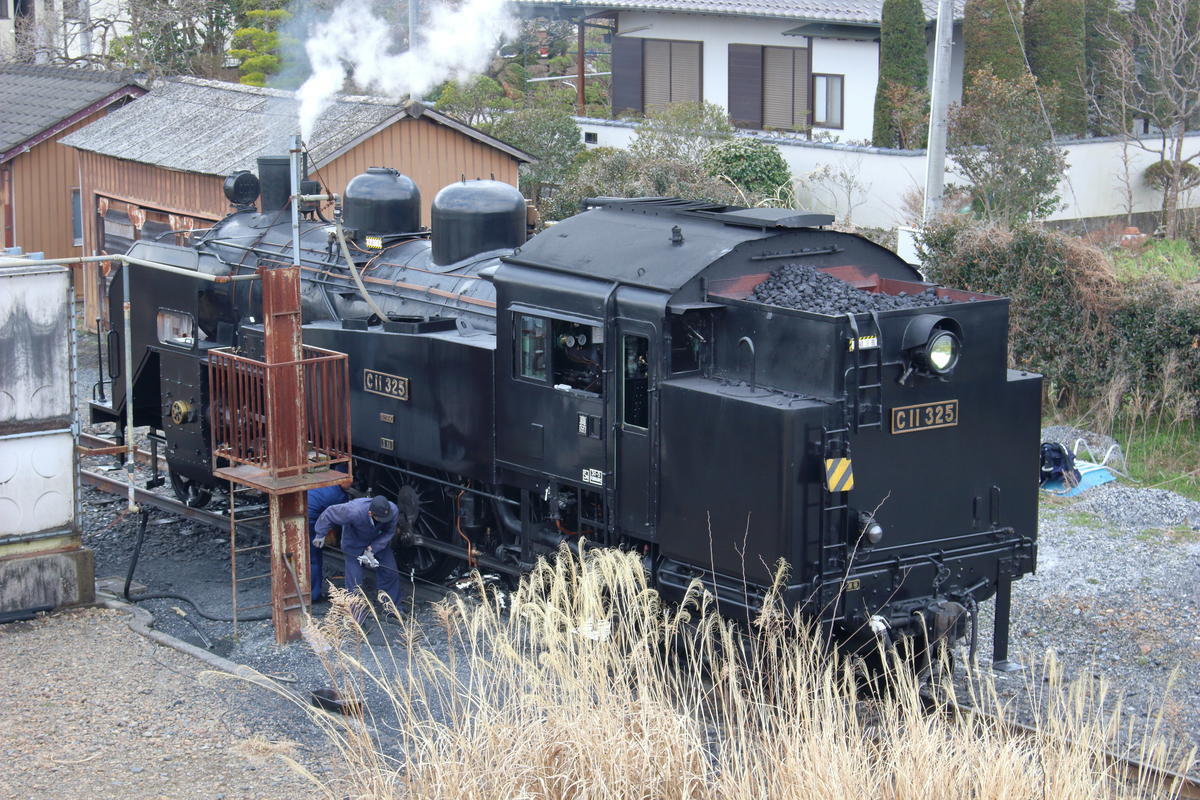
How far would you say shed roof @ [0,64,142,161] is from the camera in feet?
65.7

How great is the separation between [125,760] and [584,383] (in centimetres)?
330

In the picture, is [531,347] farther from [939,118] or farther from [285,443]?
[939,118]

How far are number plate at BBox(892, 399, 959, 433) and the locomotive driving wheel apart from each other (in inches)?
141

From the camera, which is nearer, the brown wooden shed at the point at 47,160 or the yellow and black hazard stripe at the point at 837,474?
the yellow and black hazard stripe at the point at 837,474

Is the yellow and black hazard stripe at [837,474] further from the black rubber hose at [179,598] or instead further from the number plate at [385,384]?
the black rubber hose at [179,598]

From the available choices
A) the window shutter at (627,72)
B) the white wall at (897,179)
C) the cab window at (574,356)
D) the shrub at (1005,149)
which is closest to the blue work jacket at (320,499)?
the cab window at (574,356)

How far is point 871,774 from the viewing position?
564 centimetres

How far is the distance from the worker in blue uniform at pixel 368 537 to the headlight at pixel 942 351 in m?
3.75

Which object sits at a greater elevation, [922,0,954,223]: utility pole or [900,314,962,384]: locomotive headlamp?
[922,0,954,223]: utility pole

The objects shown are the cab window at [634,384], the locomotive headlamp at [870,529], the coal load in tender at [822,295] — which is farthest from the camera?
the cab window at [634,384]

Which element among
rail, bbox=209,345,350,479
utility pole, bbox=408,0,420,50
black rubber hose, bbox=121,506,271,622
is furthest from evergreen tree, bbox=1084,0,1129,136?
black rubber hose, bbox=121,506,271,622

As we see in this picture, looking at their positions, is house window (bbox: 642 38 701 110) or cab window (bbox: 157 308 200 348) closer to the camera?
cab window (bbox: 157 308 200 348)

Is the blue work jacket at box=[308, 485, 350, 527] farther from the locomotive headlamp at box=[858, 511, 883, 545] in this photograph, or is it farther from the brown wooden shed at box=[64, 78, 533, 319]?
the brown wooden shed at box=[64, 78, 533, 319]

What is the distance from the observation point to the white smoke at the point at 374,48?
15.5 m
